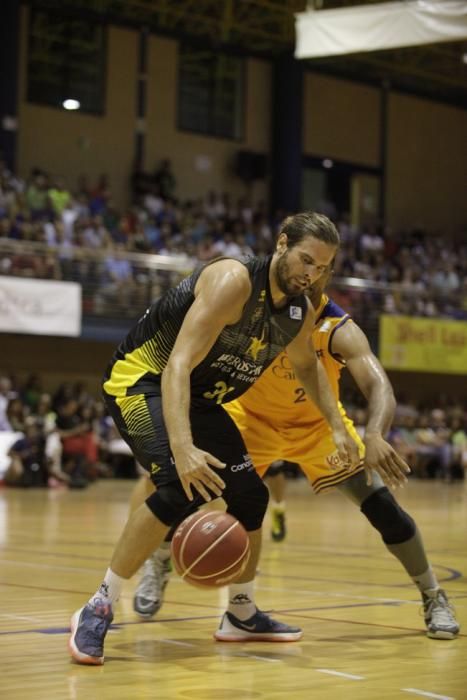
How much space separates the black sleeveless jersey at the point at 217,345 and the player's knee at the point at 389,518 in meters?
0.95

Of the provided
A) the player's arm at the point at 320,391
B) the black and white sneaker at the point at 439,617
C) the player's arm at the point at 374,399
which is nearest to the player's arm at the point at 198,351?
the player's arm at the point at 320,391

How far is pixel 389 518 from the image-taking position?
5723mm

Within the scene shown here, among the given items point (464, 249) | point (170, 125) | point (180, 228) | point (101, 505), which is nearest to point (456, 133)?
point (464, 249)

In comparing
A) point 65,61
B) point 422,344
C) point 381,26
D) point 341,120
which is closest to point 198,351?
point 381,26

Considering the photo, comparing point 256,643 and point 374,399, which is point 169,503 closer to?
point 256,643

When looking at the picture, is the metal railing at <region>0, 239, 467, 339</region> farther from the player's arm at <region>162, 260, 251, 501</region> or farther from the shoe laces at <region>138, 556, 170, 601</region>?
the player's arm at <region>162, 260, 251, 501</region>

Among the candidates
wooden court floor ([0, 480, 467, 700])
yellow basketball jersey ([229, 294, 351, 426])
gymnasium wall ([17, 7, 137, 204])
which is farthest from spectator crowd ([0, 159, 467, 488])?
yellow basketball jersey ([229, 294, 351, 426])

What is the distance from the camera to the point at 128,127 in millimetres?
27828

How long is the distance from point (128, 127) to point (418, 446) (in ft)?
32.9

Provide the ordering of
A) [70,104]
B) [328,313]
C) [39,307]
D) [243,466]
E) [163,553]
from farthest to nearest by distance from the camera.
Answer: [70,104]
[39,307]
[163,553]
[328,313]
[243,466]

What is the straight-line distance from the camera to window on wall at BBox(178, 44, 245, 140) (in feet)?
95.6

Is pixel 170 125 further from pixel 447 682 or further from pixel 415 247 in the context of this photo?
pixel 447 682

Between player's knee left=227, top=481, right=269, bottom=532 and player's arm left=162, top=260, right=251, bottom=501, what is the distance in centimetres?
60

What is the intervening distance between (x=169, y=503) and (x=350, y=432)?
1.48 metres
